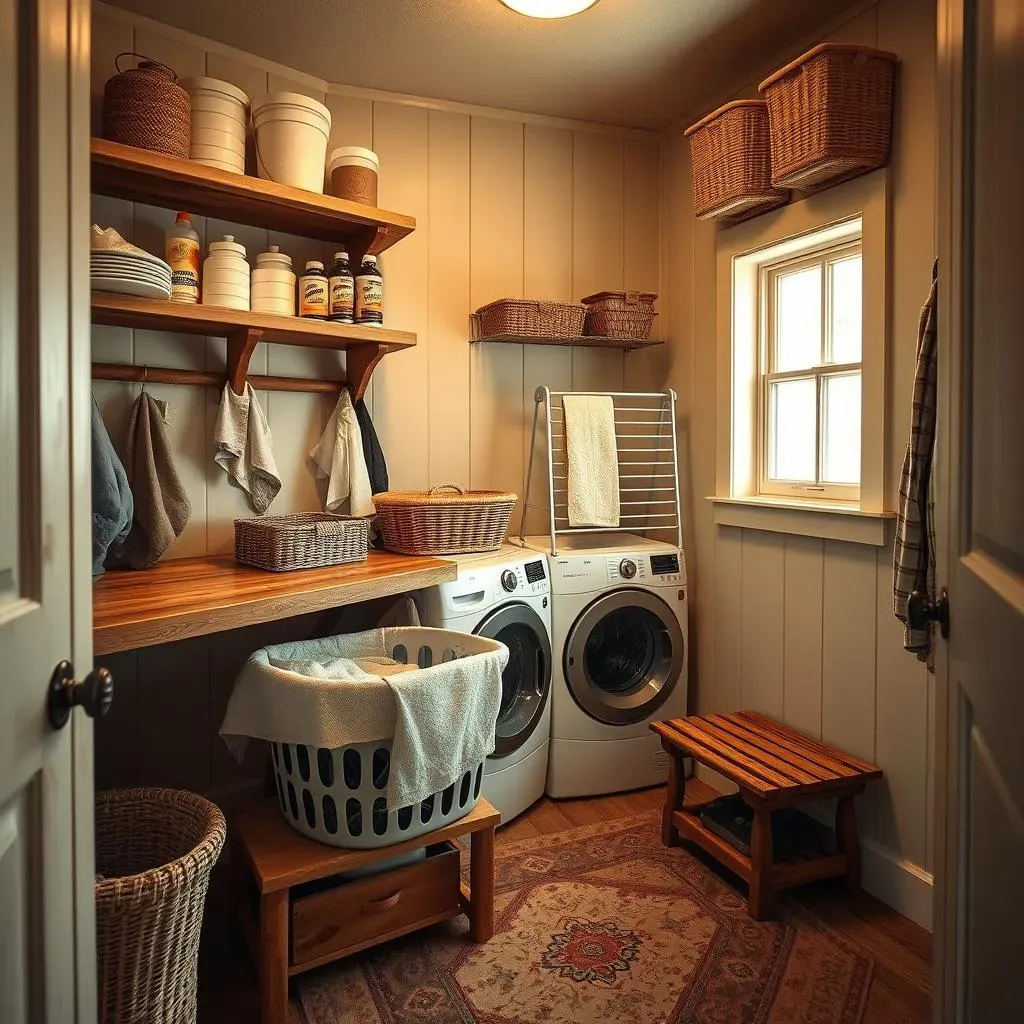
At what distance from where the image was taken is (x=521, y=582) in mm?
2451

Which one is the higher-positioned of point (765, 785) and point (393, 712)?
point (393, 712)

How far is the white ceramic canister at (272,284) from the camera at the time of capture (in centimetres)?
227

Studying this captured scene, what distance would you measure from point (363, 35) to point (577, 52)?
0.66 meters

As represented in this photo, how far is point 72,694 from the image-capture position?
87 cm

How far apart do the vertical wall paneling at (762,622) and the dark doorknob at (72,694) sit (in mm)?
2071

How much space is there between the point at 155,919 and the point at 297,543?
97 centimetres

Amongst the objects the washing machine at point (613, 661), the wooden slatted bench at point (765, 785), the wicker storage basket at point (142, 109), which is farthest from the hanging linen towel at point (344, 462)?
the wooden slatted bench at point (765, 785)

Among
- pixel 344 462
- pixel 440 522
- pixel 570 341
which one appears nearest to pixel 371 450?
pixel 344 462

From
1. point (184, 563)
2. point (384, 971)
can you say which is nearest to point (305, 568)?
point (184, 563)

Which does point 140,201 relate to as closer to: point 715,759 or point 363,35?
point 363,35

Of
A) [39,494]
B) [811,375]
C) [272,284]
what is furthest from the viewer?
[811,375]

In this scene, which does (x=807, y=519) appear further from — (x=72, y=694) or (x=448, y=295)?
(x=72, y=694)

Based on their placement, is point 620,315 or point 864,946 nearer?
point 864,946

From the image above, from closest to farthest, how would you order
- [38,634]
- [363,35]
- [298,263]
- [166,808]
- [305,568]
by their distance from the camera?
[38,634]
[166,808]
[305,568]
[363,35]
[298,263]
